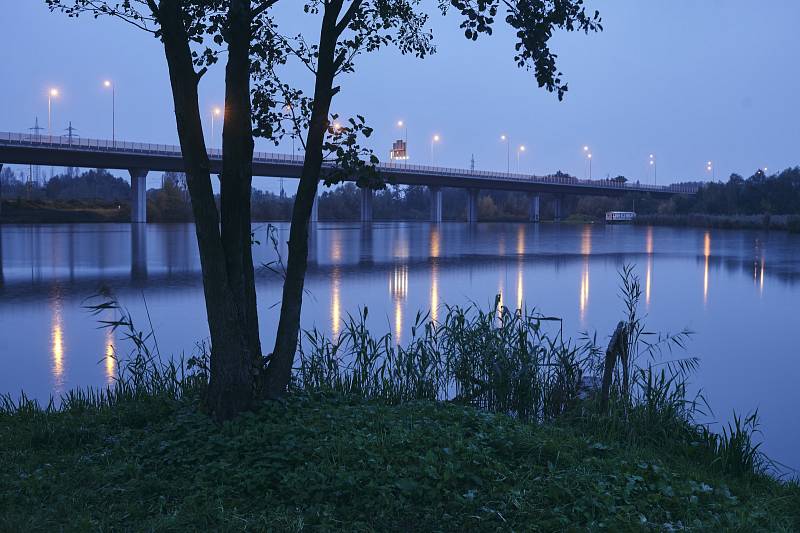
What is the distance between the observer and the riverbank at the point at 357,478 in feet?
18.6

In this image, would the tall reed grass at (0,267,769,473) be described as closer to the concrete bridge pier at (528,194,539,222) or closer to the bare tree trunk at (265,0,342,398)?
the bare tree trunk at (265,0,342,398)

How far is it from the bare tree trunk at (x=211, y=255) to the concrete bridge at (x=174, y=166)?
122 feet

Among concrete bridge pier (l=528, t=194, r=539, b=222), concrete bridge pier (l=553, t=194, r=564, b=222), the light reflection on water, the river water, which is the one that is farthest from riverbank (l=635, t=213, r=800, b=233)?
the light reflection on water

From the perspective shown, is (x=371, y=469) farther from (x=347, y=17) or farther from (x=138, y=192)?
(x=138, y=192)

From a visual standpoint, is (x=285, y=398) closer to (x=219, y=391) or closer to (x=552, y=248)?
(x=219, y=391)

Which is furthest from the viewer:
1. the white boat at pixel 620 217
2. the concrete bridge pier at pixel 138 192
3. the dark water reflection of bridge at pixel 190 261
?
the white boat at pixel 620 217

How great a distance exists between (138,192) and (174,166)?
5.45 metres

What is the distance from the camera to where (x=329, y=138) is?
27.3ft

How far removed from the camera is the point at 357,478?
241 inches

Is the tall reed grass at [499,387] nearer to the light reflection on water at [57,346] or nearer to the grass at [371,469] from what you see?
the grass at [371,469]

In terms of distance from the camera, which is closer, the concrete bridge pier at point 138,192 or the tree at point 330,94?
the tree at point 330,94

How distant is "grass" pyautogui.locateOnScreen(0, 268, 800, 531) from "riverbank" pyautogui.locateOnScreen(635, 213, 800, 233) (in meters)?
74.3

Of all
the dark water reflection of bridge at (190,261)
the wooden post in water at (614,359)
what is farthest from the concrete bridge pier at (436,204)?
the wooden post in water at (614,359)

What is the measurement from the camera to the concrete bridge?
71188 millimetres
